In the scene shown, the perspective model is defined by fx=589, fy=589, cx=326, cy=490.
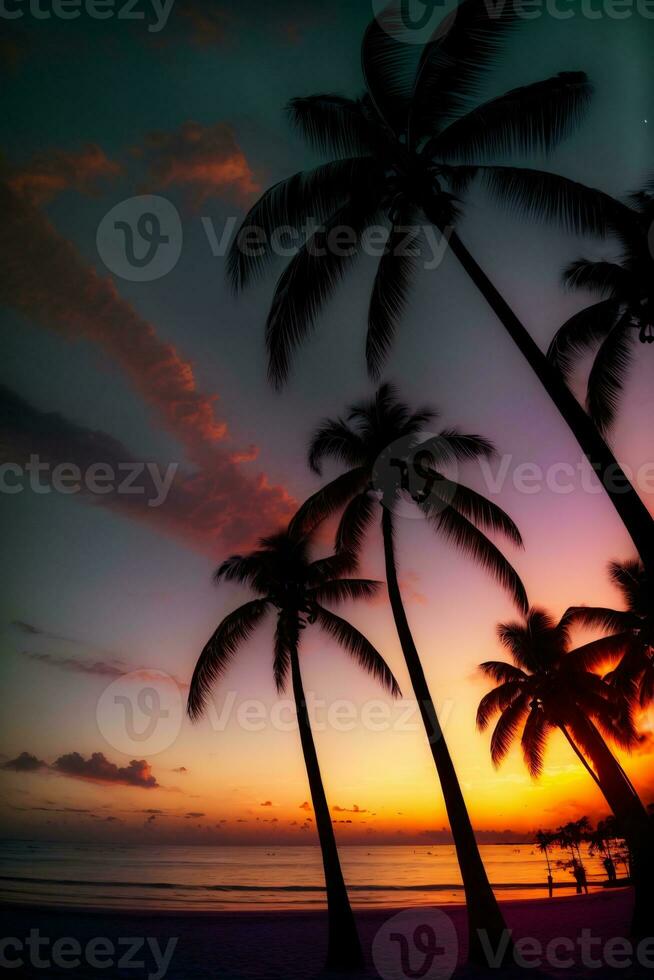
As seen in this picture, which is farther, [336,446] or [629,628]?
[629,628]

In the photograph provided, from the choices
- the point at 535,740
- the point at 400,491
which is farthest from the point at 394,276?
the point at 535,740

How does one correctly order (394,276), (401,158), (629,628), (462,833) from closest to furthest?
(401,158) → (394,276) → (462,833) → (629,628)

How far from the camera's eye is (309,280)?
30.5ft

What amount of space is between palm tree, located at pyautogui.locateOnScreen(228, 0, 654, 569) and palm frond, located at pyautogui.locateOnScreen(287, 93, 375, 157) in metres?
0.02

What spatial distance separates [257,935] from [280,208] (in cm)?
1952

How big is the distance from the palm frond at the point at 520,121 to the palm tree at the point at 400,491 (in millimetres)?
6658

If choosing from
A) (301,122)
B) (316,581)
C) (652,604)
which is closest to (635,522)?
(652,604)

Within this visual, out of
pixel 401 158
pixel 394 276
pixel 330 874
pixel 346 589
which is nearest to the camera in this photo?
pixel 401 158

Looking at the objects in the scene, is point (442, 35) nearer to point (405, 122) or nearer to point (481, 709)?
point (405, 122)

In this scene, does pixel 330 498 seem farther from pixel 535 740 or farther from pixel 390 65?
pixel 535 740

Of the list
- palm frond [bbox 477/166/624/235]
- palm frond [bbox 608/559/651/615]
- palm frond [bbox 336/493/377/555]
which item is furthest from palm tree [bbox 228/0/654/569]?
palm frond [bbox 608/559/651/615]

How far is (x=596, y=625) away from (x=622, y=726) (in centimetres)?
578

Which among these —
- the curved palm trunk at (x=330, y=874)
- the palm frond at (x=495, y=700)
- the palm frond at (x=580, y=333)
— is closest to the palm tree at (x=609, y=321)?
the palm frond at (x=580, y=333)

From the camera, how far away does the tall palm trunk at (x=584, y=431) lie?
6371 mm
